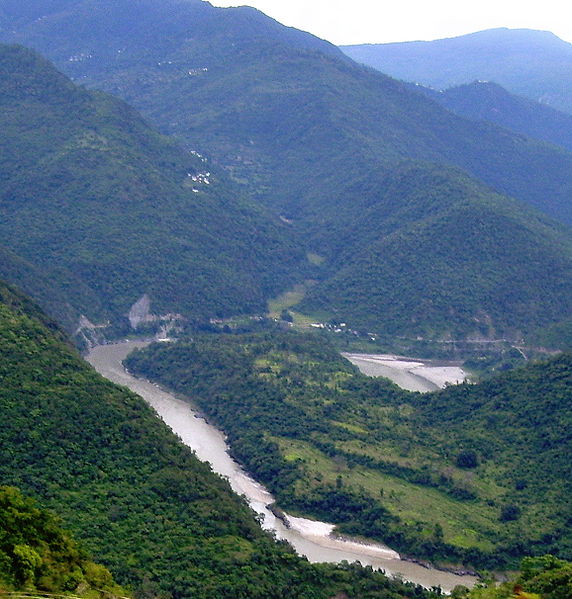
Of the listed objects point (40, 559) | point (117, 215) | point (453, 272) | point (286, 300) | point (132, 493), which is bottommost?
point (286, 300)

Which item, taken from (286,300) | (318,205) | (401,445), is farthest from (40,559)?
(318,205)

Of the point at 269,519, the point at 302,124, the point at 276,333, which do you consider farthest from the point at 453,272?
the point at 302,124

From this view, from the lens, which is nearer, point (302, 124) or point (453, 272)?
point (453, 272)

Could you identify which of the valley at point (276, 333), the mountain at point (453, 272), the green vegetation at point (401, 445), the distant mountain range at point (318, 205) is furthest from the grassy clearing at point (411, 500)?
the mountain at point (453, 272)

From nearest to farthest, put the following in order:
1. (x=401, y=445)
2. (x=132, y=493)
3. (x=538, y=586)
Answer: (x=538, y=586) < (x=132, y=493) < (x=401, y=445)

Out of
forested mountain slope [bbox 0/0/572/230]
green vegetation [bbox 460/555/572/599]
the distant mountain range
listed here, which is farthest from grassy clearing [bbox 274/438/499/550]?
forested mountain slope [bbox 0/0/572/230]

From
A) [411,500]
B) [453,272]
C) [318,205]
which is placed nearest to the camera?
[411,500]

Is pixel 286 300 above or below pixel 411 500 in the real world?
below

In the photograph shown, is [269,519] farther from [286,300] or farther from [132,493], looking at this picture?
[286,300]
